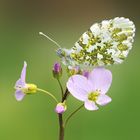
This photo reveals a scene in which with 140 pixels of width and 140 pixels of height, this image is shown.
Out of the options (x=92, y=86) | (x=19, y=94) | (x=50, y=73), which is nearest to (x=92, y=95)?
(x=92, y=86)

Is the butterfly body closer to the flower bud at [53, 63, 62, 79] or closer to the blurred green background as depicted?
the flower bud at [53, 63, 62, 79]

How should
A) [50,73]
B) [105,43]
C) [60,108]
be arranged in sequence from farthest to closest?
[50,73], [105,43], [60,108]

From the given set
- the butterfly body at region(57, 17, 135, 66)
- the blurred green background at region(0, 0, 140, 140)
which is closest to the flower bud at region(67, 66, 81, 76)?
the butterfly body at region(57, 17, 135, 66)

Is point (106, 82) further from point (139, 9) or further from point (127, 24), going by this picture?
point (139, 9)

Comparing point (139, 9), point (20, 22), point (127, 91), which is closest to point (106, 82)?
point (127, 91)

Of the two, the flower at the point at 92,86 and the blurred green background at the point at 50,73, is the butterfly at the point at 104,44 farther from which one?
the blurred green background at the point at 50,73

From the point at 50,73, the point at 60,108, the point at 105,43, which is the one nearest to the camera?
the point at 60,108

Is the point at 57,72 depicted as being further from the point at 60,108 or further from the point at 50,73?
the point at 50,73
